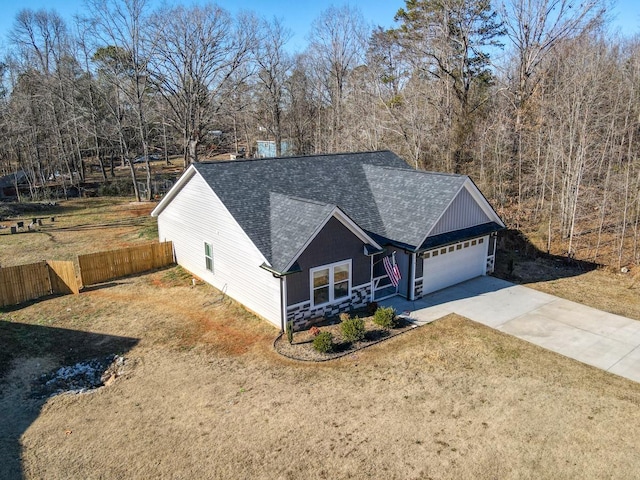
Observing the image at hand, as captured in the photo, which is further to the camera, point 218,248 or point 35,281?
point 35,281

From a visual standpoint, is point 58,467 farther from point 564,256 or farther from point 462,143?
point 462,143

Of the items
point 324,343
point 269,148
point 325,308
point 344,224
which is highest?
point 269,148

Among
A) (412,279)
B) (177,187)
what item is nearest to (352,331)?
(412,279)

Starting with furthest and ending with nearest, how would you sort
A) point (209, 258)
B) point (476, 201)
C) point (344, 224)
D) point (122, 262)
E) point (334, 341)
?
point (122, 262)
point (209, 258)
point (476, 201)
point (344, 224)
point (334, 341)

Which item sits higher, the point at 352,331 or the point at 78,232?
the point at 78,232

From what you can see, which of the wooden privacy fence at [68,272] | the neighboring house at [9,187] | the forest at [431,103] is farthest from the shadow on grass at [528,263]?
the neighboring house at [9,187]

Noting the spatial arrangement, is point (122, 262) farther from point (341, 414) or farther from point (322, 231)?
point (341, 414)

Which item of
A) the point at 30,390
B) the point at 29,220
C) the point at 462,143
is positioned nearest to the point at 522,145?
the point at 462,143
